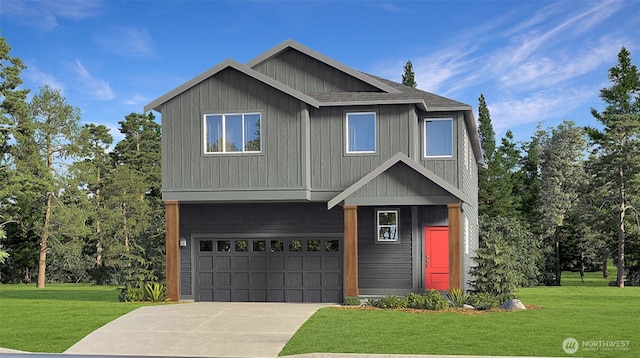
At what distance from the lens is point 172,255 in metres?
24.6

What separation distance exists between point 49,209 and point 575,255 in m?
37.8

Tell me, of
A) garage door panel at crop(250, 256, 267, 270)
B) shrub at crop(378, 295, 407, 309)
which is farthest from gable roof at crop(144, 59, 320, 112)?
shrub at crop(378, 295, 407, 309)

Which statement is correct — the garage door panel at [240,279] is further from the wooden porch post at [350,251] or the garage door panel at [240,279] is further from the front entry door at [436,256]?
the front entry door at [436,256]

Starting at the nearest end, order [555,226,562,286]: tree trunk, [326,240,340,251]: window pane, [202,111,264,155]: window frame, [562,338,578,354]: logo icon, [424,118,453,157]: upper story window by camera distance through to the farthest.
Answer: [562,338,578,354]: logo icon, [202,111,264,155]: window frame, [424,118,453,157]: upper story window, [326,240,340,251]: window pane, [555,226,562,286]: tree trunk

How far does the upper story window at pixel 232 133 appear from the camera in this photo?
80.7 feet

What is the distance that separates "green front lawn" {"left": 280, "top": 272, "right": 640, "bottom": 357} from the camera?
49.4 ft

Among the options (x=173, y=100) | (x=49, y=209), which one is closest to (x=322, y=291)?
(x=173, y=100)

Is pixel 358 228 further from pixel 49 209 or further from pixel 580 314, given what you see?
pixel 49 209

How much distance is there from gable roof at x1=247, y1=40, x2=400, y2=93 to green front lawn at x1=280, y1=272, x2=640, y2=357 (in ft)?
26.2

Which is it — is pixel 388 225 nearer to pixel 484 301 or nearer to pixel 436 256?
pixel 436 256

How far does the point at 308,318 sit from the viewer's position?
1997 cm

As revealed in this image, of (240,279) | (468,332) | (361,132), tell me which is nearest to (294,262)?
→ (240,279)

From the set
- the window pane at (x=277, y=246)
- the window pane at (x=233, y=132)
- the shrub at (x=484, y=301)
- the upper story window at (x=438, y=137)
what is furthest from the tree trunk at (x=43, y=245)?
the shrub at (x=484, y=301)

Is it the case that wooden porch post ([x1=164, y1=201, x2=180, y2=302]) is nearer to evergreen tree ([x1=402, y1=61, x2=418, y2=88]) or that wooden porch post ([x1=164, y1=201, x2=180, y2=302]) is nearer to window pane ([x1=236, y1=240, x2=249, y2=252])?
window pane ([x1=236, y1=240, x2=249, y2=252])
